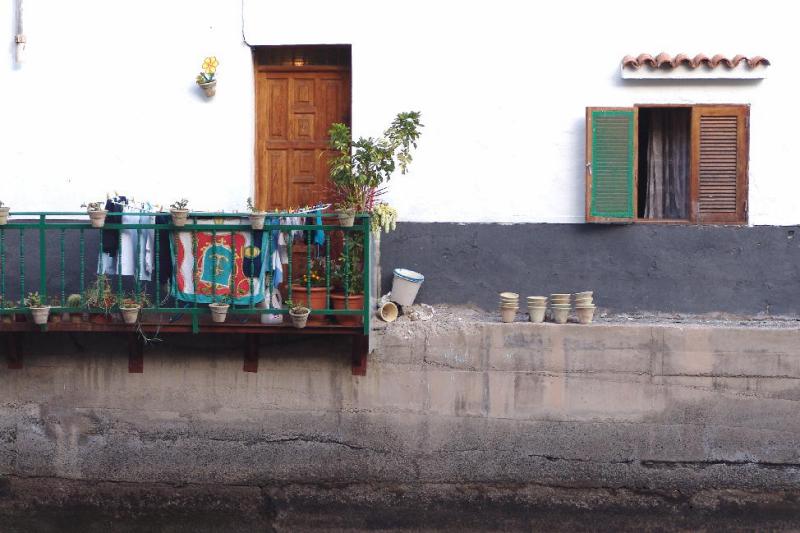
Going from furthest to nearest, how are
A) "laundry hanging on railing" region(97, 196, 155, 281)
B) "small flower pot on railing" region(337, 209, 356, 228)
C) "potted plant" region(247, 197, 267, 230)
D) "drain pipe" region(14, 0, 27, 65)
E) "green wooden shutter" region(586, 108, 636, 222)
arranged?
1. "drain pipe" region(14, 0, 27, 65)
2. "green wooden shutter" region(586, 108, 636, 222)
3. "laundry hanging on railing" region(97, 196, 155, 281)
4. "small flower pot on railing" region(337, 209, 356, 228)
5. "potted plant" region(247, 197, 267, 230)

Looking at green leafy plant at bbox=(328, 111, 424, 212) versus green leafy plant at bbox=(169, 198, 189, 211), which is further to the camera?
green leafy plant at bbox=(328, 111, 424, 212)

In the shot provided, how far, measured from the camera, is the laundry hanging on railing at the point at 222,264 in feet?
26.2

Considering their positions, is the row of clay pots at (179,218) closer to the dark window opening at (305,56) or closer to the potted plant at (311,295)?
the potted plant at (311,295)

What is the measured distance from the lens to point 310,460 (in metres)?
8.63

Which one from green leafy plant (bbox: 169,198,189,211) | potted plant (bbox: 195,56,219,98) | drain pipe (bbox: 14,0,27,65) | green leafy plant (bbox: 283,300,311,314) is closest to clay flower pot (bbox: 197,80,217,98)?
potted plant (bbox: 195,56,219,98)

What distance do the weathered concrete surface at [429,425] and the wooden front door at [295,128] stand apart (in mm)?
1449

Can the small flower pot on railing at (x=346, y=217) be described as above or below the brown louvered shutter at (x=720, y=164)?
below

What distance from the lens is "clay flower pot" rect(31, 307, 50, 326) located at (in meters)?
8.01

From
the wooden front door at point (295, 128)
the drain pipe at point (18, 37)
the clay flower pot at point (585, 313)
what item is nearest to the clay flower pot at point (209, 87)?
the wooden front door at point (295, 128)

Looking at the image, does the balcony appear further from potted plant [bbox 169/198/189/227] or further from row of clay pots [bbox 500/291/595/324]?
row of clay pots [bbox 500/291/595/324]

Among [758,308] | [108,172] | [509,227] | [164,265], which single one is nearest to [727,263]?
[758,308]

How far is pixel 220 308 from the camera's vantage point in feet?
26.0

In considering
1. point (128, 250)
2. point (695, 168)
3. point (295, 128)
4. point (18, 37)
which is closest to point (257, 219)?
point (128, 250)

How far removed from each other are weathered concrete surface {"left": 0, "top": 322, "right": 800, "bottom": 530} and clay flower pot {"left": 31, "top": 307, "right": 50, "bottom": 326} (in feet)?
2.34
